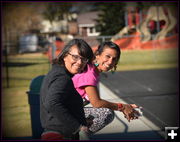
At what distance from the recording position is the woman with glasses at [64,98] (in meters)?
2.37

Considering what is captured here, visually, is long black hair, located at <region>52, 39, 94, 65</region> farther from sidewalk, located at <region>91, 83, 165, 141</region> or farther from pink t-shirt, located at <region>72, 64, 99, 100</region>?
sidewalk, located at <region>91, 83, 165, 141</region>

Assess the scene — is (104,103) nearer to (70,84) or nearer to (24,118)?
(70,84)

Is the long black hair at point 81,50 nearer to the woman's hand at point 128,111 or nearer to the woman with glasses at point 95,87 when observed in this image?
the woman with glasses at point 95,87

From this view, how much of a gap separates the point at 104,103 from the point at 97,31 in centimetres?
3574

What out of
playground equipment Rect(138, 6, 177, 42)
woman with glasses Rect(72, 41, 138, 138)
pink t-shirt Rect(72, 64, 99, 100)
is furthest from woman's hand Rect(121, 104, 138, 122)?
playground equipment Rect(138, 6, 177, 42)

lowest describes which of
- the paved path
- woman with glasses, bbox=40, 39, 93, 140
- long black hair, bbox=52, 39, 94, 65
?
the paved path

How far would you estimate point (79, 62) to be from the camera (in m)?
2.51

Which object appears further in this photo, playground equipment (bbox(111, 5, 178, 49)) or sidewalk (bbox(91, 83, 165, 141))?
playground equipment (bbox(111, 5, 178, 49))

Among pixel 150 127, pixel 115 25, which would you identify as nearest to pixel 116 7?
pixel 115 25

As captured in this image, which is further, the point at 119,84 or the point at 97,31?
the point at 97,31

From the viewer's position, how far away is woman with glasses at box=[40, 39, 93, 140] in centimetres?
237

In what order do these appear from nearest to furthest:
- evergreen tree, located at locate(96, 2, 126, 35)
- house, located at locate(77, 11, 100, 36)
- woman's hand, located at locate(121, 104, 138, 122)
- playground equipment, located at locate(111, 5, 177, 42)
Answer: woman's hand, located at locate(121, 104, 138, 122)
playground equipment, located at locate(111, 5, 177, 42)
house, located at locate(77, 11, 100, 36)
evergreen tree, located at locate(96, 2, 126, 35)

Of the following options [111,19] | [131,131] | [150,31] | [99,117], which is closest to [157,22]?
[150,31]

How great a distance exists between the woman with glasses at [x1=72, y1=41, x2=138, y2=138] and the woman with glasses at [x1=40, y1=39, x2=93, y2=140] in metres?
0.18
